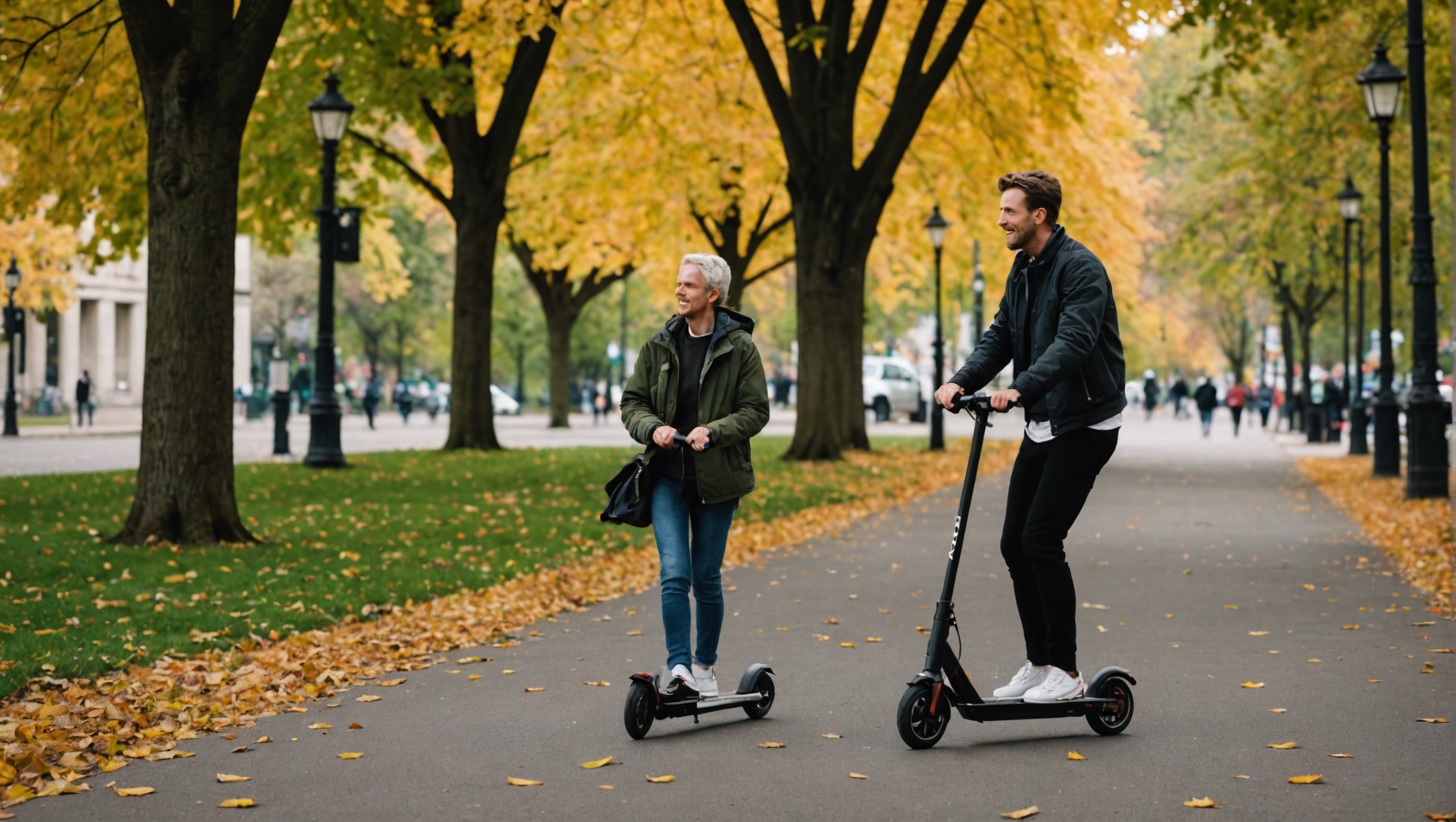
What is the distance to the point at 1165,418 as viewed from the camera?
66.4m

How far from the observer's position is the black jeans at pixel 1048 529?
5.77 metres

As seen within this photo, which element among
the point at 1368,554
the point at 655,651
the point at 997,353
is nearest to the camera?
the point at 997,353

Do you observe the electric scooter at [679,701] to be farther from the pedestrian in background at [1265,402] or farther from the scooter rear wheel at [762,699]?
the pedestrian in background at [1265,402]

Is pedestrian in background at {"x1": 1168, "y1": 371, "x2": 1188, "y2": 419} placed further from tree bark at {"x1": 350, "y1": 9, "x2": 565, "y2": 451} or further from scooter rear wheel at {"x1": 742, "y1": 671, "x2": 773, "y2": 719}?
scooter rear wheel at {"x1": 742, "y1": 671, "x2": 773, "y2": 719}

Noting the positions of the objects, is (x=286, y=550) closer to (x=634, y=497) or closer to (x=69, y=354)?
(x=634, y=497)

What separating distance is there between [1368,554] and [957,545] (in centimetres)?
788

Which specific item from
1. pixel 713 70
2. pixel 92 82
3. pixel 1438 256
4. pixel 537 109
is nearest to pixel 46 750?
pixel 92 82

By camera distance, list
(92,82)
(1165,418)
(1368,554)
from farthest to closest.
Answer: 1. (1165,418)
2. (92,82)
3. (1368,554)

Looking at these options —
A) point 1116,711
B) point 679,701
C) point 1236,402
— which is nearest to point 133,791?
point 679,701

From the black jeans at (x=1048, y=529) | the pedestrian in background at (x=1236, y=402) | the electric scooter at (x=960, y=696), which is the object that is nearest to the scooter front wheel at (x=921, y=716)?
the electric scooter at (x=960, y=696)

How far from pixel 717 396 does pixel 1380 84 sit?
1364 cm

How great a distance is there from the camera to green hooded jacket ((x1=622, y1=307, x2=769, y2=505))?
6023 millimetres

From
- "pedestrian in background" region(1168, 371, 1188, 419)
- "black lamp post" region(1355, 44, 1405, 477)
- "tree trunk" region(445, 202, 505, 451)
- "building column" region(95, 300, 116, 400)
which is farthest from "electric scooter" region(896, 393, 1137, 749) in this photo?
"building column" region(95, 300, 116, 400)

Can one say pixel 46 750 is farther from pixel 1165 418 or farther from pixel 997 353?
pixel 1165 418
